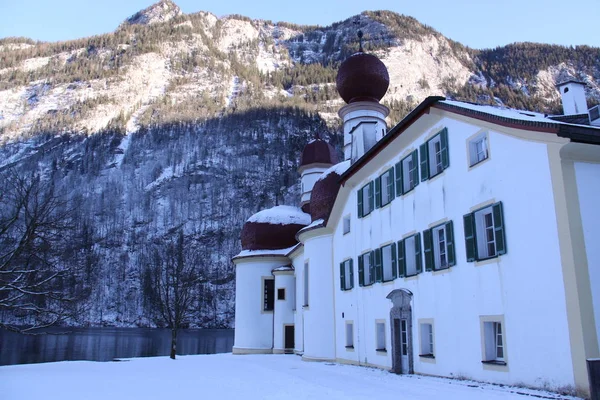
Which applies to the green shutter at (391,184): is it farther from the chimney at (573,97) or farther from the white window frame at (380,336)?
the chimney at (573,97)

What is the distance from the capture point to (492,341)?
12266 mm

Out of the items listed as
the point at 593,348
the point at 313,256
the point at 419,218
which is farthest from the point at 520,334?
the point at 313,256

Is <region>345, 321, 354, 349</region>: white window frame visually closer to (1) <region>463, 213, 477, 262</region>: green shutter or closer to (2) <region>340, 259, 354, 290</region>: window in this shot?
(2) <region>340, 259, 354, 290</region>: window

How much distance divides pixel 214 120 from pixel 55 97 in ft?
162

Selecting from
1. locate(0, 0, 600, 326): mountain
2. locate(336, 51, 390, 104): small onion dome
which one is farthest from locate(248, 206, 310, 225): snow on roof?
locate(0, 0, 600, 326): mountain

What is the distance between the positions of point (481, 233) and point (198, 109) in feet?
466

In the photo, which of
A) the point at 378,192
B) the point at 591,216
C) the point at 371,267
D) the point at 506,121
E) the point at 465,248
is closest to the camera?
the point at 591,216

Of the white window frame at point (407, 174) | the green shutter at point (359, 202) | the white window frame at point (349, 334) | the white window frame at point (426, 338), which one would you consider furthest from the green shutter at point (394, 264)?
the white window frame at point (349, 334)

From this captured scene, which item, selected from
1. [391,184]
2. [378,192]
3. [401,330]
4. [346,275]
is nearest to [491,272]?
[401,330]

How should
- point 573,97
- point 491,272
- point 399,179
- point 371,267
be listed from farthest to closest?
point 371,267 < point 399,179 < point 573,97 < point 491,272

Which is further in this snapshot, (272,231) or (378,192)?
(272,231)

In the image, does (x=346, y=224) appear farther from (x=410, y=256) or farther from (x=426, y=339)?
(x=426, y=339)

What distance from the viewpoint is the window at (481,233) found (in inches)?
487

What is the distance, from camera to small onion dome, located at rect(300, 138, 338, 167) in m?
33.3
